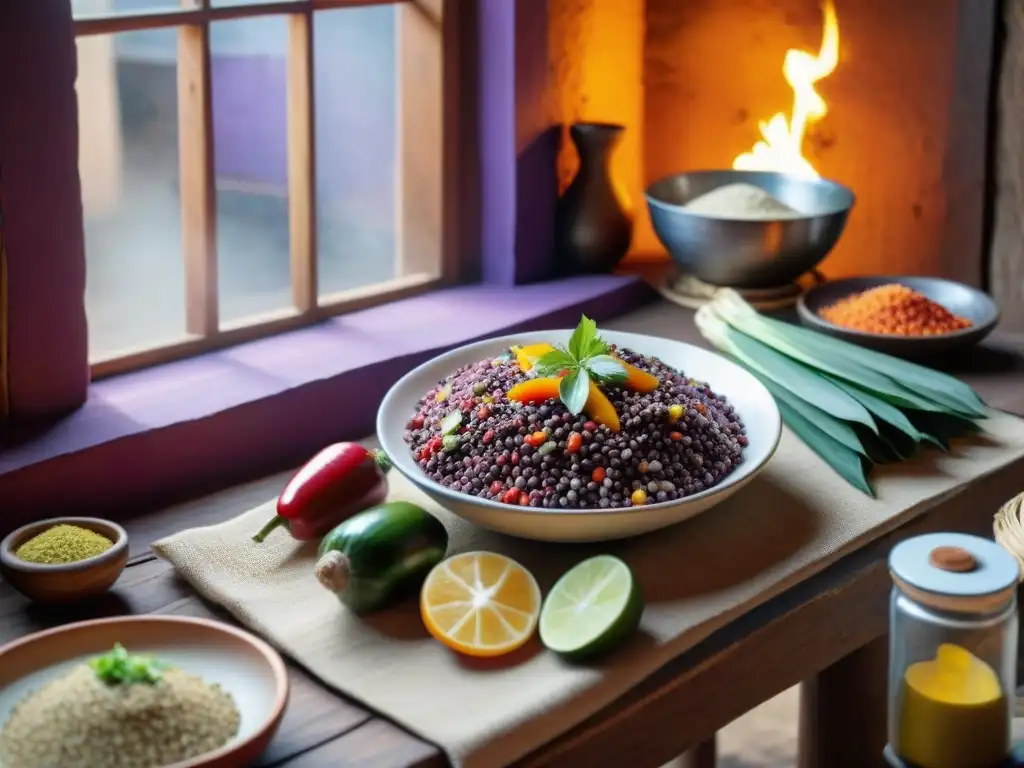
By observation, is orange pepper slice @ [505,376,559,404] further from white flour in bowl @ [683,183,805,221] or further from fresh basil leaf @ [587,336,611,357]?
white flour in bowl @ [683,183,805,221]

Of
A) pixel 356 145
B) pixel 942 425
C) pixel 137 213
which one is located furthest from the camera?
pixel 356 145

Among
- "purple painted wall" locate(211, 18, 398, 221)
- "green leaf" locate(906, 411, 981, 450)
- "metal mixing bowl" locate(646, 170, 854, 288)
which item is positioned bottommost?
"green leaf" locate(906, 411, 981, 450)

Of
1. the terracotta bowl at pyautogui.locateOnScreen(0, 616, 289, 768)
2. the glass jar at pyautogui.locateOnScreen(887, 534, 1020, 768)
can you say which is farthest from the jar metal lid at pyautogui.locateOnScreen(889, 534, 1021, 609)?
the terracotta bowl at pyautogui.locateOnScreen(0, 616, 289, 768)

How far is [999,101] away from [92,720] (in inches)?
63.5

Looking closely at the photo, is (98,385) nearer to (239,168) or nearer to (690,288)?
(239,168)

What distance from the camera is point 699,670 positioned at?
128 cm

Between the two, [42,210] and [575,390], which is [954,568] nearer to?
[575,390]

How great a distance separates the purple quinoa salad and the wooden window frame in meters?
0.41

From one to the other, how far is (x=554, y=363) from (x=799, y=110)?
100cm

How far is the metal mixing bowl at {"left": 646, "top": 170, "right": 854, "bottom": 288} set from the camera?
6.33 feet

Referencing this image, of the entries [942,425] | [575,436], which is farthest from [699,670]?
[942,425]

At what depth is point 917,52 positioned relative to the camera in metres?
2.11

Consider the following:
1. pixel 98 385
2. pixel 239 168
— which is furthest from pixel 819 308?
pixel 98 385

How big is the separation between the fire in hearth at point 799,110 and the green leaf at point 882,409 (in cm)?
60
